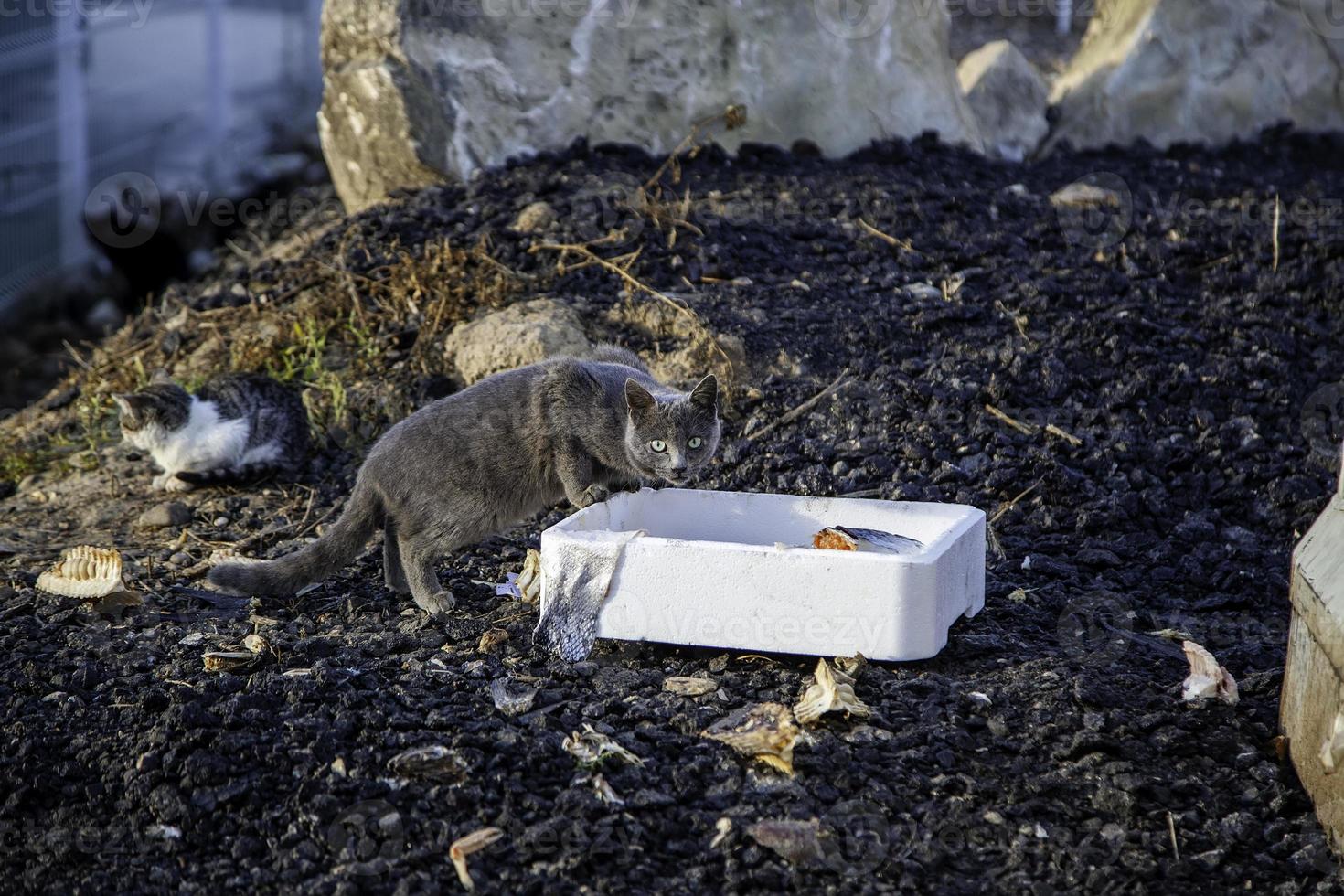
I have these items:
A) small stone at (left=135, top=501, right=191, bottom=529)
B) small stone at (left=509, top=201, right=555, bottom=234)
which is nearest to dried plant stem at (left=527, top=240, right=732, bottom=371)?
small stone at (left=509, top=201, right=555, bottom=234)

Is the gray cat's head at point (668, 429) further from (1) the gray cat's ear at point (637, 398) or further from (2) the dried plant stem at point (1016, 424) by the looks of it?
(2) the dried plant stem at point (1016, 424)

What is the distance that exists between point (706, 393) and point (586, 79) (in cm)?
392

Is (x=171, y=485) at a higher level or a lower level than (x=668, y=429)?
lower

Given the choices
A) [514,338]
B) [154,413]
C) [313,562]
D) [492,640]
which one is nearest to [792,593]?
[492,640]

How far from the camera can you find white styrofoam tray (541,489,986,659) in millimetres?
3703

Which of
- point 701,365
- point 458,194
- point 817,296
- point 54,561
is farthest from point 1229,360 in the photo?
point 54,561

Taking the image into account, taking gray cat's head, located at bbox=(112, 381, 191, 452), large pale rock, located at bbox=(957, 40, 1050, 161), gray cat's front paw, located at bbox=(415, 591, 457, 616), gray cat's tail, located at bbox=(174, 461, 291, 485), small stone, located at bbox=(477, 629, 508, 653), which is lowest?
gray cat's tail, located at bbox=(174, 461, 291, 485)

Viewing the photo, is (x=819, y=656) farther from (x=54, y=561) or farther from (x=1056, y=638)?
(x=54, y=561)

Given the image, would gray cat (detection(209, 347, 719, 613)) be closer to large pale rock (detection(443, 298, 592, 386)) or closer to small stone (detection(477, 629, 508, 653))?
small stone (detection(477, 629, 508, 653))

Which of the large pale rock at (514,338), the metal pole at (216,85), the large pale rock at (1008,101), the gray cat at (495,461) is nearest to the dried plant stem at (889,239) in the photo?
the large pale rock at (514,338)

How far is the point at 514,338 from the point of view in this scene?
581cm

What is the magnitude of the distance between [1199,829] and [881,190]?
4.80 m

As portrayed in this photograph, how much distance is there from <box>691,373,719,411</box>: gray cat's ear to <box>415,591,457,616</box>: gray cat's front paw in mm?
1016

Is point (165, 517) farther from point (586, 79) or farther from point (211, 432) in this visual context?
point (586, 79)
